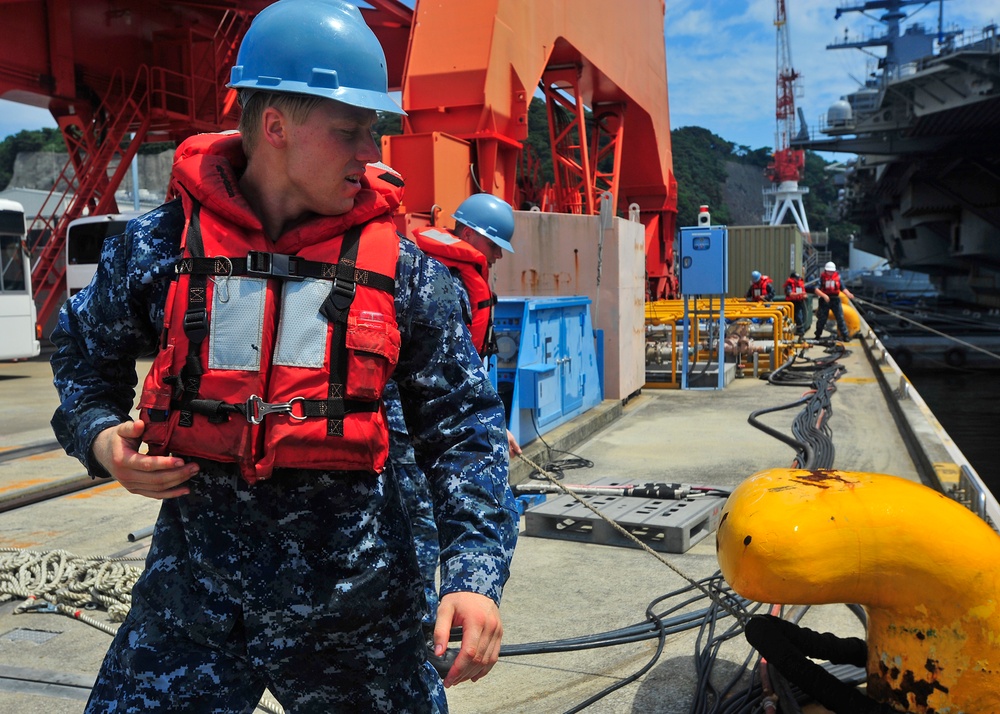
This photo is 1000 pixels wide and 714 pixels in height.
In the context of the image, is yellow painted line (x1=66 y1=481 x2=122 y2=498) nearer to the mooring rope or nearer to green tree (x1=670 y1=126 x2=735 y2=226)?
the mooring rope

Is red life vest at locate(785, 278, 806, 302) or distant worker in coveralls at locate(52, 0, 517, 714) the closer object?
distant worker in coveralls at locate(52, 0, 517, 714)

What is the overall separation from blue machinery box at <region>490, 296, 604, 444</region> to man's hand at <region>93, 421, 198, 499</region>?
187 inches

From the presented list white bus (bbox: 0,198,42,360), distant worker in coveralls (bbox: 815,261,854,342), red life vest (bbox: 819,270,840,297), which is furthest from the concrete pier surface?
distant worker in coveralls (bbox: 815,261,854,342)

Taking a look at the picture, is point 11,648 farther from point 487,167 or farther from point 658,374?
point 658,374

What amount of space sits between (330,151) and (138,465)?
2.15ft

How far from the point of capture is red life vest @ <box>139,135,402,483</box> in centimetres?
150

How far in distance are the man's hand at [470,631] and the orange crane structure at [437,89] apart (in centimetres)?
565

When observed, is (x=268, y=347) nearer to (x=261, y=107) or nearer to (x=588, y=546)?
(x=261, y=107)

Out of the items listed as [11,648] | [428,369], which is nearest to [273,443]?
[428,369]

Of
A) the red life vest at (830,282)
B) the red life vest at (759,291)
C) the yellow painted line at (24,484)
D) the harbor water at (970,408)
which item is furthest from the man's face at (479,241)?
the red life vest at (759,291)

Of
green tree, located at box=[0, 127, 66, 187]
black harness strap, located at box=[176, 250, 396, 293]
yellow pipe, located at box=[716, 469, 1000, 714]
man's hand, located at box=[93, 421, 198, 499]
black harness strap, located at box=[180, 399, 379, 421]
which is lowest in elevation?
yellow pipe, located at box=[716, 469, 1000, 714]

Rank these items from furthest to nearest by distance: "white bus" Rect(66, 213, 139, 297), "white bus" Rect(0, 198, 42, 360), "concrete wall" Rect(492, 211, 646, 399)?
"white bus" Rect(66, 213, 139, 297) → "white bus" Rect(0, 198, 42, 360) → "concrete wall" Rect(492, 211, 646, 399)

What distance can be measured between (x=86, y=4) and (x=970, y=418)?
66.0 ft

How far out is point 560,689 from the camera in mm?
3258
